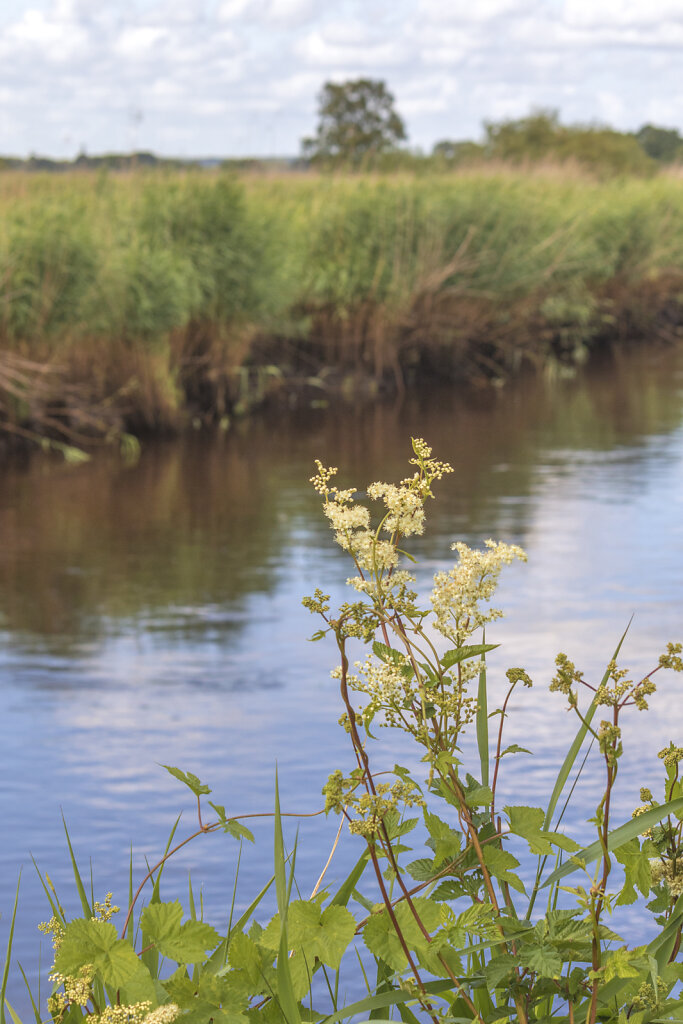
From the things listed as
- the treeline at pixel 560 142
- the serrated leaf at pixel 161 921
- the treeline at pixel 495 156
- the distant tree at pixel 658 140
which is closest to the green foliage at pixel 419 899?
the serrated leaf at pixel 161 921

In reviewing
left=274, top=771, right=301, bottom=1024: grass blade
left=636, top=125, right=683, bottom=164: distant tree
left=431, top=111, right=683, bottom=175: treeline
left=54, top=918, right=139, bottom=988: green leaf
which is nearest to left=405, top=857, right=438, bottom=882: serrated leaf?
left=274, top=771, right=301, bottom=1024: grass blade

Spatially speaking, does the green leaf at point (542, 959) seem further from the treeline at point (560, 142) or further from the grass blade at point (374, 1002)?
the treeline at point (560, 142)

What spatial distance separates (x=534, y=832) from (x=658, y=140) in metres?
93.4

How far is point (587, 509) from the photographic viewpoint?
12414 mm

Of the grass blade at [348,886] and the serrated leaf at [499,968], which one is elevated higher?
the grass blade at [348,886]

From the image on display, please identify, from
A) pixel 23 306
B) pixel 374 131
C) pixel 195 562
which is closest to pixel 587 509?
pixel 195 562

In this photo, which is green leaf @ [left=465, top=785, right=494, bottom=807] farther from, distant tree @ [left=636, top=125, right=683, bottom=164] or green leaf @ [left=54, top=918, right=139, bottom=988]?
distant tree @ [left=636, top=125, right=683, bottom=164]

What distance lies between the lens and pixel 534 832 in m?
2.26

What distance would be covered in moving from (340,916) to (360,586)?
1.43 ft

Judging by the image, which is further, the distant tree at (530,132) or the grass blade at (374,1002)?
the distant tree at (530,132)

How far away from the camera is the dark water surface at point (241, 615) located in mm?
6129

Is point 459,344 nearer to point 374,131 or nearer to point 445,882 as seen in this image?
point 445,882


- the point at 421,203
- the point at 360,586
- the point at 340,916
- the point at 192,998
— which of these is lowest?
the point at 192,998

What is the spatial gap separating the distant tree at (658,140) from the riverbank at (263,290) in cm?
6623
